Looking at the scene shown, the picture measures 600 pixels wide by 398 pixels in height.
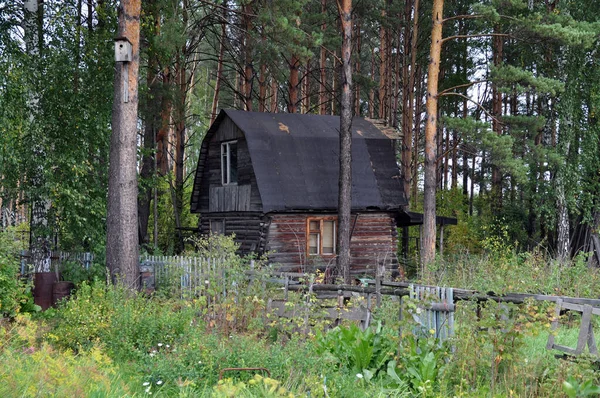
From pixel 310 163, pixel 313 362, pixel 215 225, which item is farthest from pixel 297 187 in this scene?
pixel 313 362

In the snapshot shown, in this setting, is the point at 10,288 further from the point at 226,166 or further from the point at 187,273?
the point at 226,166

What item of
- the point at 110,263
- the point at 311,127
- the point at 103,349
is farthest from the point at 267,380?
the point at 311,127

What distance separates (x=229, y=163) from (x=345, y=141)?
19.4 ft

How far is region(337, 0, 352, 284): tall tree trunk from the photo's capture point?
17688 millimetres

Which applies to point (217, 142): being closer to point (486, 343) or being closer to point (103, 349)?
point (103, 349)

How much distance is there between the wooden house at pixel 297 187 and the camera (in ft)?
66.4

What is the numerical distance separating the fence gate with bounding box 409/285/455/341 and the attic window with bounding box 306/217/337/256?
12288 millimetres

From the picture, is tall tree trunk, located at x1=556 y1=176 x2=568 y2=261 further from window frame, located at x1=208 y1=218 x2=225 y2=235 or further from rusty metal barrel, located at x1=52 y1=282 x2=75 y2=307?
rusty metal barrel, located at x1=52 y1=282 x2=75 y2=307

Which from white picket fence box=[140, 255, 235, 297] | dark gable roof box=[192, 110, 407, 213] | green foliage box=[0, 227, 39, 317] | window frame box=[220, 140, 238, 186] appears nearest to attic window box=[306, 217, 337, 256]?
dark gable roof box=[192, 110, 407, 213]

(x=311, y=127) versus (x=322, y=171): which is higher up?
(x=311, y=127)

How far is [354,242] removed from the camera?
842 inches

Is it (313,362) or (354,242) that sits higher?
(354,242)

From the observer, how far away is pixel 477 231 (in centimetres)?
2750

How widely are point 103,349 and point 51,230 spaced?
24.8ft
